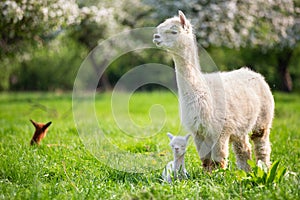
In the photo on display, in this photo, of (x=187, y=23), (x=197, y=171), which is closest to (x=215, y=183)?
(x=197, y=171)

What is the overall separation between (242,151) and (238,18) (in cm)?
688

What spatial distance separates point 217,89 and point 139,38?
11063 millimetres

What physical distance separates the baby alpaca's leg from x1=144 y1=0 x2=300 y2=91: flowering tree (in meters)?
6.67

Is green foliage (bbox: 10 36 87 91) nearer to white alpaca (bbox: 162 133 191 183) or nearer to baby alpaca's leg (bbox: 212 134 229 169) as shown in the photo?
white alpaca (bbox: 162 133 191 183)

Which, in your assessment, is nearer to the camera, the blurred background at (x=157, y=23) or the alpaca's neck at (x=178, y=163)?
the alpaca's neck at (x=178, y=163)

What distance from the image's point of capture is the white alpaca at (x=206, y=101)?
14.1ft

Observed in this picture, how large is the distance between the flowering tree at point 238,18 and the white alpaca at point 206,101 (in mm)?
6287

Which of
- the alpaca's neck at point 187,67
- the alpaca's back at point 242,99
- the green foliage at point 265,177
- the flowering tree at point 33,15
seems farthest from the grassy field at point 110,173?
the flowering tree at point 33,15

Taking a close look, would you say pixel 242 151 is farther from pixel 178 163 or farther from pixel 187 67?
pixel 187 67

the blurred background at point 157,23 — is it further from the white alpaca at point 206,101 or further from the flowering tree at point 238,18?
the white alpaca at point 206,101

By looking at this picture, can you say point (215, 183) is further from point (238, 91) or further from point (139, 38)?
point (139, 38)

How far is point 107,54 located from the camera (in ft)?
54.5

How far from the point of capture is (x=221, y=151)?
438cm

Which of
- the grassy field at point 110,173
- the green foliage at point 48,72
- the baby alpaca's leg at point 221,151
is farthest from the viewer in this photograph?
the green foliage at point 48,72
